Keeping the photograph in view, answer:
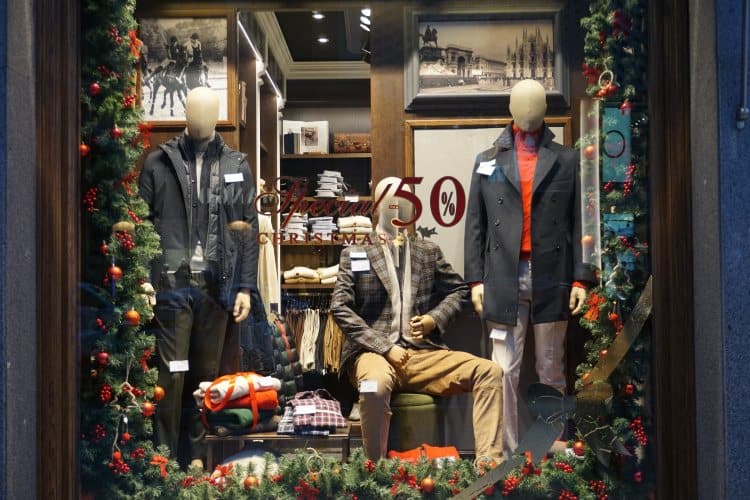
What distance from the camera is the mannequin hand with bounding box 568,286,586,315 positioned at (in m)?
3.86

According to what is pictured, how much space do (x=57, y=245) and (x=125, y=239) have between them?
374mm

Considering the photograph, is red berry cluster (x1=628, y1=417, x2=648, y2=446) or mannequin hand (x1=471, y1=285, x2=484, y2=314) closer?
red berry cluster (x1=628, y1=417, x2=648, y2=446)

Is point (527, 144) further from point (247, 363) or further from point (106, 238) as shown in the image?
point (106, 238)

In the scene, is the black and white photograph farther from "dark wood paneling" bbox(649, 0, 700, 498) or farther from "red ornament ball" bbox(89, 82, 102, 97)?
"dark wood paneling" bbox(649, 0, 700, 498)

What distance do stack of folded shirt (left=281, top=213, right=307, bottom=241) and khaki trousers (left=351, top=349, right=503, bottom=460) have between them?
61cm

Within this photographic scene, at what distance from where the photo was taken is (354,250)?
393 cm

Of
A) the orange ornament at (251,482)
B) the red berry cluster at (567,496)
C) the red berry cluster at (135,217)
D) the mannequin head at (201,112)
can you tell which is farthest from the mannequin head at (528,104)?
the orange ornament at (251,482)

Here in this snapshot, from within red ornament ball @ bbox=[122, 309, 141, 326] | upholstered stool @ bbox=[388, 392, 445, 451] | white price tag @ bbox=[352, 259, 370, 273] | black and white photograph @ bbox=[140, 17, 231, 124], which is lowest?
upholstered stool @ bbox=[388, 392, 445, 451]

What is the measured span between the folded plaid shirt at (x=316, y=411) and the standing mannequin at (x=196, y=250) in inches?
16.0

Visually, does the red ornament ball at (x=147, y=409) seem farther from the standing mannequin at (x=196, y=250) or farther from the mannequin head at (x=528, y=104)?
the mannequin head at (x=528, y=104)

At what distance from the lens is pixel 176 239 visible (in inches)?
154

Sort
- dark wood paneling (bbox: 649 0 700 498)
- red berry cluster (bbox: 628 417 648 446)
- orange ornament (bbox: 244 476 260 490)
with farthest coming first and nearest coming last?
orange ornament (bbox: 244 476 260 490), red berry cluster (bbox: 628 417 648 446), dark wood paneling (bbox: 649 0 700 498)

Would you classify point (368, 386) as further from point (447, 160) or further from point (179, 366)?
point (447, 160)

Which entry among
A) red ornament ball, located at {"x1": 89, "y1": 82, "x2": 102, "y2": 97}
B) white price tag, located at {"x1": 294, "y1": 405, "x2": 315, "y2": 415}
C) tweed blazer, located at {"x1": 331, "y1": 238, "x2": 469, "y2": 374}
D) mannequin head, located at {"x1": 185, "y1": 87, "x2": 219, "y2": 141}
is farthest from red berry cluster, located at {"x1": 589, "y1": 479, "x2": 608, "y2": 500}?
red ornament ball, located at {"x1": 89, "y1": 82, "x2": 102, "y2": 97}
